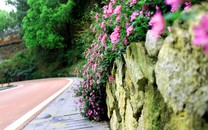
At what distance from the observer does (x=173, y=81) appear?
4.00 ft

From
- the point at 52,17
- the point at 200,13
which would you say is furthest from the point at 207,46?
the point at 52,17

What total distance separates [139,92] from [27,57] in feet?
132

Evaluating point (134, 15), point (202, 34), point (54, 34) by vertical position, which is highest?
point (54, 34)

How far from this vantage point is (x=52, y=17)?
2898 centimetres

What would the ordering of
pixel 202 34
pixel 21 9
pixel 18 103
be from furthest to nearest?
pixel 21 9 < pixel 18 103 < pixel 202 34

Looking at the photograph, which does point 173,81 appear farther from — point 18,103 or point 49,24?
point 49,24

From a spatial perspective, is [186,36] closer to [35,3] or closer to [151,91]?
[151,91]

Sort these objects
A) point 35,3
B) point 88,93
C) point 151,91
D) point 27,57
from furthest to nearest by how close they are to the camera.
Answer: point 27,57
point 35,3
point 88,93
point 151,91

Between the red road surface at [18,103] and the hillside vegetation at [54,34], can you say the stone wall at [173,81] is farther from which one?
the hillside vegetation at [54,34]

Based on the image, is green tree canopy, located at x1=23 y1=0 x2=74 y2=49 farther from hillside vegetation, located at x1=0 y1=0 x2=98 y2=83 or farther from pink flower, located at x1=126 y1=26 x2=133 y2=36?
pink flower, located at x1=126 y1=26 x2=133 y2=36

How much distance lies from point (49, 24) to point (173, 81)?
29.5 m

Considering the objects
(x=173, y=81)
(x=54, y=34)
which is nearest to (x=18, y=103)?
(x=173, y=81)

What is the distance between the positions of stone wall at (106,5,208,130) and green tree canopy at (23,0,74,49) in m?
27.6

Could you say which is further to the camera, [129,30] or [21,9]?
[21,9]
